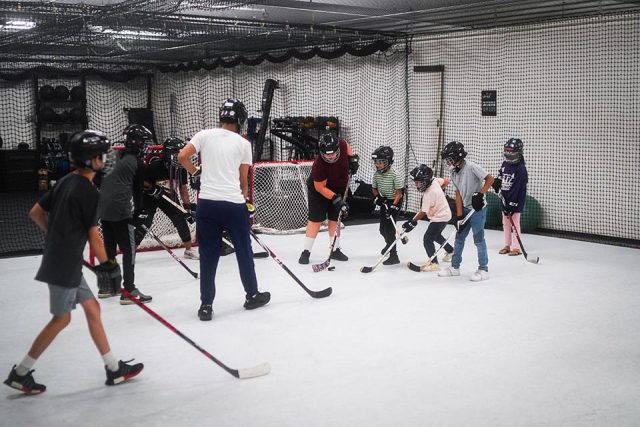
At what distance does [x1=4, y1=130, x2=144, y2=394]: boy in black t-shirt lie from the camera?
3.66m

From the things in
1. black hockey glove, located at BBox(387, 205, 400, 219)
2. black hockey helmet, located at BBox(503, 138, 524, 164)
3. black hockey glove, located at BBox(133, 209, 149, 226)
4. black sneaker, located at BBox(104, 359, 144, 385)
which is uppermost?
black hockey helmet, located at BBox(503, 138, 524, 164)

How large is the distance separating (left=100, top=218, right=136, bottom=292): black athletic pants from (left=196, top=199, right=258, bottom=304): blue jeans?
0.85 metres

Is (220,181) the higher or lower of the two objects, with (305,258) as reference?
higher

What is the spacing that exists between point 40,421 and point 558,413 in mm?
2783

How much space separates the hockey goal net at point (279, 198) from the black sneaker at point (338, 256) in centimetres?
228

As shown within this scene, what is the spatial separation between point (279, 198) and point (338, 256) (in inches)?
103

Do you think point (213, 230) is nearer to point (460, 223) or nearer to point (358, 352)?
point (358, 352)

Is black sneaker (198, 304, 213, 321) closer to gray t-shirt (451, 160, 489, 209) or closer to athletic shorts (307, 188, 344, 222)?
athletic shorts (307, 188, 344, 222)

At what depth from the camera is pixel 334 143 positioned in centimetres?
700

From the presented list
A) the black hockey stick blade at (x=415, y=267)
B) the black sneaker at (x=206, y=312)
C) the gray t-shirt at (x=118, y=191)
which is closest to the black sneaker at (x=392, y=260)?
the black hockey stick blade at (x=415, y=267)

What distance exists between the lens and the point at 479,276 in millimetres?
6754

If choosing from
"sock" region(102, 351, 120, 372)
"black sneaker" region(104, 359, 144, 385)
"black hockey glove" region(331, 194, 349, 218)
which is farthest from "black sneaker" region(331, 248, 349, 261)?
"sock" region(102, 351, 120, 372)

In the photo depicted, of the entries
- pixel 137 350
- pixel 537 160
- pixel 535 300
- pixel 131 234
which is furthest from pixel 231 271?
pixel 537 160

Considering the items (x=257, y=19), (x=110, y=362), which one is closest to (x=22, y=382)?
(x=110, y=362)
